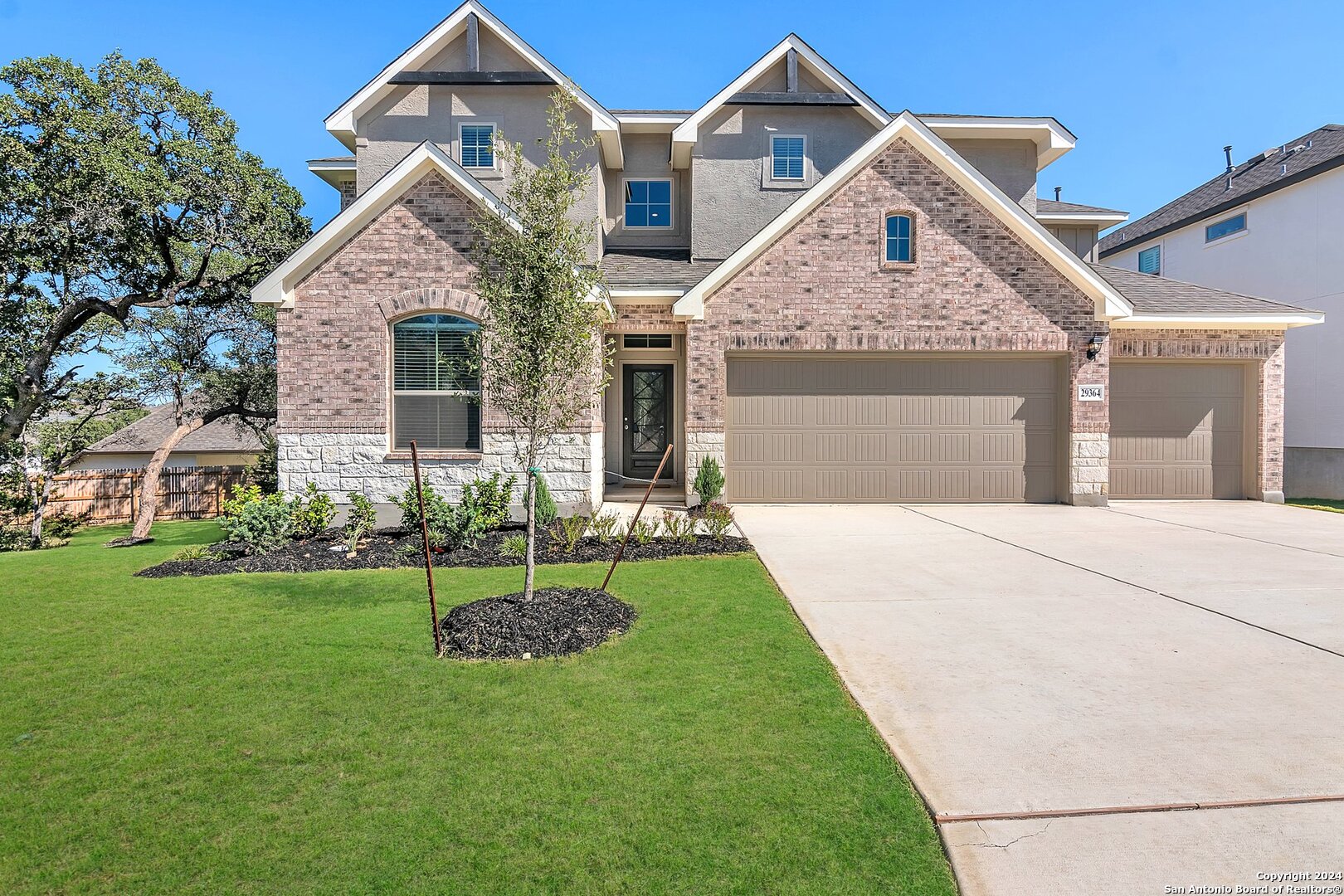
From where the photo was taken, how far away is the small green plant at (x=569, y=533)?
342 inches

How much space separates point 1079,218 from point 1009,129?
107 inches

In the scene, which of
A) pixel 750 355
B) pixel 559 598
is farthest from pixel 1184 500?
pixel 559 598

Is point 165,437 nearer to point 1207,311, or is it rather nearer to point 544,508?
point 544,508

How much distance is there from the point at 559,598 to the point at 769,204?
11.5 m

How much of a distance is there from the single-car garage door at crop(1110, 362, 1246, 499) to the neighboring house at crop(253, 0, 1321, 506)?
4 cm

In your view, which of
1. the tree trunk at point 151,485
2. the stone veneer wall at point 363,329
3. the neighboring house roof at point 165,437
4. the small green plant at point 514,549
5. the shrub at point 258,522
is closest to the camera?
the small green plant at point 514,549

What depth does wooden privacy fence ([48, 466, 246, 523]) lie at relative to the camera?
14672 millimetres

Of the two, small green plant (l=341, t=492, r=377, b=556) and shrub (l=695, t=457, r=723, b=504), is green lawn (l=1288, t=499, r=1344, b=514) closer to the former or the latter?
shrub (l=695, t=457, r=723, b=504)

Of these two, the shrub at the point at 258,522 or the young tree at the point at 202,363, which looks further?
the young tree at the point at 202,363

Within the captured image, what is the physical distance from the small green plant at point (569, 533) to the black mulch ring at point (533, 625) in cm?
255

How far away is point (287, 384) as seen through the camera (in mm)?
10453

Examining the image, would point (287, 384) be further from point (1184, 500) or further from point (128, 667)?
point (1184, 500)

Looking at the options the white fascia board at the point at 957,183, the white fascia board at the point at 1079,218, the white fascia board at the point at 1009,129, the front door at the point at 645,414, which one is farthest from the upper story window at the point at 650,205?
the white fascia board at the point at 1079,218

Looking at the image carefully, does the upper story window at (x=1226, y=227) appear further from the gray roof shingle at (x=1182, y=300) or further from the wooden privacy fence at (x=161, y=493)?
the wooden privacy fence at (x=161, y=493)
